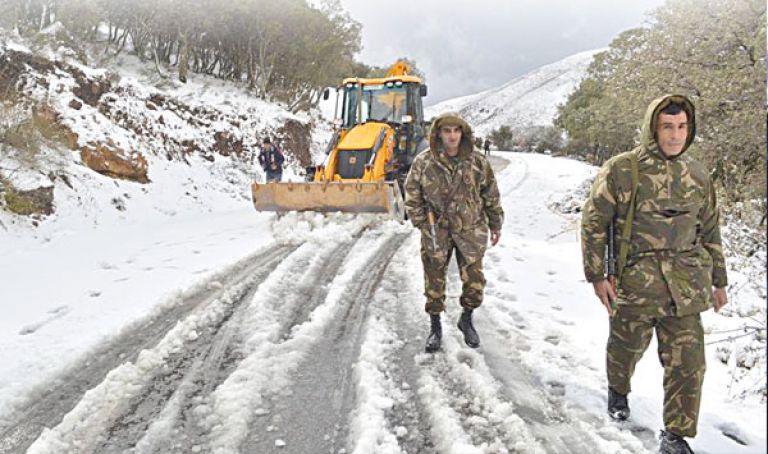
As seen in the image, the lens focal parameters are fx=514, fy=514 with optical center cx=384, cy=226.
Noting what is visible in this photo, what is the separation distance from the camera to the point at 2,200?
7.50 metres

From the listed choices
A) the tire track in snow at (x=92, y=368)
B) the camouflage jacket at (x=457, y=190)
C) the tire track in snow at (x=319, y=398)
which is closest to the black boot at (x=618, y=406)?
the camouflage jacket at (x=457, y=190)

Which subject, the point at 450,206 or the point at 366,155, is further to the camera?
the point at 366,155

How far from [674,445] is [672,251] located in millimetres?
959

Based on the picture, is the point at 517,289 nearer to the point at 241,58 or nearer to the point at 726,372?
the point at 726,372

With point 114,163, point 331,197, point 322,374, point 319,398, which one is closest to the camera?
point 319,398

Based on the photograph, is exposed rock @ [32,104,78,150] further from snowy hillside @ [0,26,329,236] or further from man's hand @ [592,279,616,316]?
man's hand @ [592,279,616,316]

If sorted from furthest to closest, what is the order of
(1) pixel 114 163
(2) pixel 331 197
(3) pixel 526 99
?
(3) pixel 526 99
(1) pixel 114 163
(2) pixel 331 197

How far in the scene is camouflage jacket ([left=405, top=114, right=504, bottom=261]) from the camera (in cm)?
386

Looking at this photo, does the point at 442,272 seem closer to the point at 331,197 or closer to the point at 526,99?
the point at 331,197

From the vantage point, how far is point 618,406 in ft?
9.73

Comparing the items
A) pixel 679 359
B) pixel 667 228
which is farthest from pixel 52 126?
pixel 679 359

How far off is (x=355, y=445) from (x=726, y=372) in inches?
105

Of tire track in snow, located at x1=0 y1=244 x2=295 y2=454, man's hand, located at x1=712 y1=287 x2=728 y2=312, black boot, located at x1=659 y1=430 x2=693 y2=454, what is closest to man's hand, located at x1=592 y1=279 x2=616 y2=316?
man's hand, located at x1=712 y1=287 x2=728 y2=312

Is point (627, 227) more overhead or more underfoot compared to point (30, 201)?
more overhead
